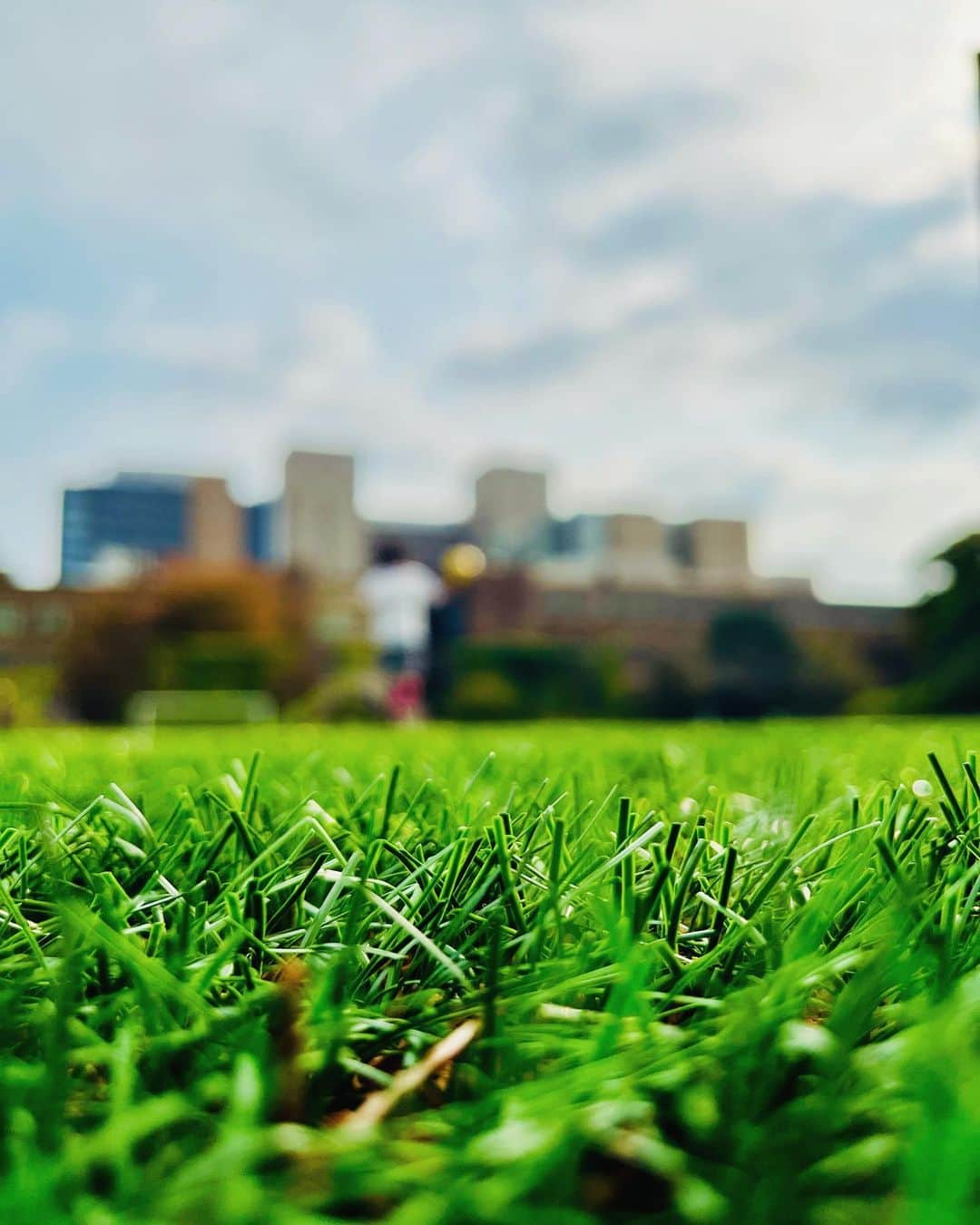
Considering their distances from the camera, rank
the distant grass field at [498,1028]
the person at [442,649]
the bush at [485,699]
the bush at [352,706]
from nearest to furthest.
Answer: the distant grass field at [498,1028], the bush at [352,706], the bush at [485,699], the person at [442,649]

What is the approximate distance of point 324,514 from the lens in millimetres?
95750

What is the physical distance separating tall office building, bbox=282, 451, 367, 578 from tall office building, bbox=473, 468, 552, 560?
12147mm

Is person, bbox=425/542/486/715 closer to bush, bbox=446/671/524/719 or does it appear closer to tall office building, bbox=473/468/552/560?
bush, bbox=446/671/524/719

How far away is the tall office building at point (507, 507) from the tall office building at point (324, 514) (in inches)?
478

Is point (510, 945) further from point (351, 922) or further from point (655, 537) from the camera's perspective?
point (655, 537)

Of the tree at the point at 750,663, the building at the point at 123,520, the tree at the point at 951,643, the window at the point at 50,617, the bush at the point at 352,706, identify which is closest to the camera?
the bush at the point at 352,706

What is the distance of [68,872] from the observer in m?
0.71

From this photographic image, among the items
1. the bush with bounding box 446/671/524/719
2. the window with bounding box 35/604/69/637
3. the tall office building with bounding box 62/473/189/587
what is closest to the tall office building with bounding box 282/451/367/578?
the window with bounding box 35/604/69/637

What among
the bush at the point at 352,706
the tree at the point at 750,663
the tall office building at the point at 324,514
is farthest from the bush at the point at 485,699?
the tall office building at the point at 324,514

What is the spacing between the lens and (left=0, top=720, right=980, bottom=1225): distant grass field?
32cm

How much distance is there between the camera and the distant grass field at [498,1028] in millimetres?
320

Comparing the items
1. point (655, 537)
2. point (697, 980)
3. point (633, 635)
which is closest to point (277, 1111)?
point (697, 980)

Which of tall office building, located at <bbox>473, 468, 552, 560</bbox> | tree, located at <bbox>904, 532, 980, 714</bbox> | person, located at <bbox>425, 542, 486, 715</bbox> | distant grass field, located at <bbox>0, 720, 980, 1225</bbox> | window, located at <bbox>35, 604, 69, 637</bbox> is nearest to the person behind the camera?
distant grass field, located at <bbox>0, 720, 980, 1225</bbox>

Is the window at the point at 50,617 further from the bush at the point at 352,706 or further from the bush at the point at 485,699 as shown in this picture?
the bush at the point at 352,706
